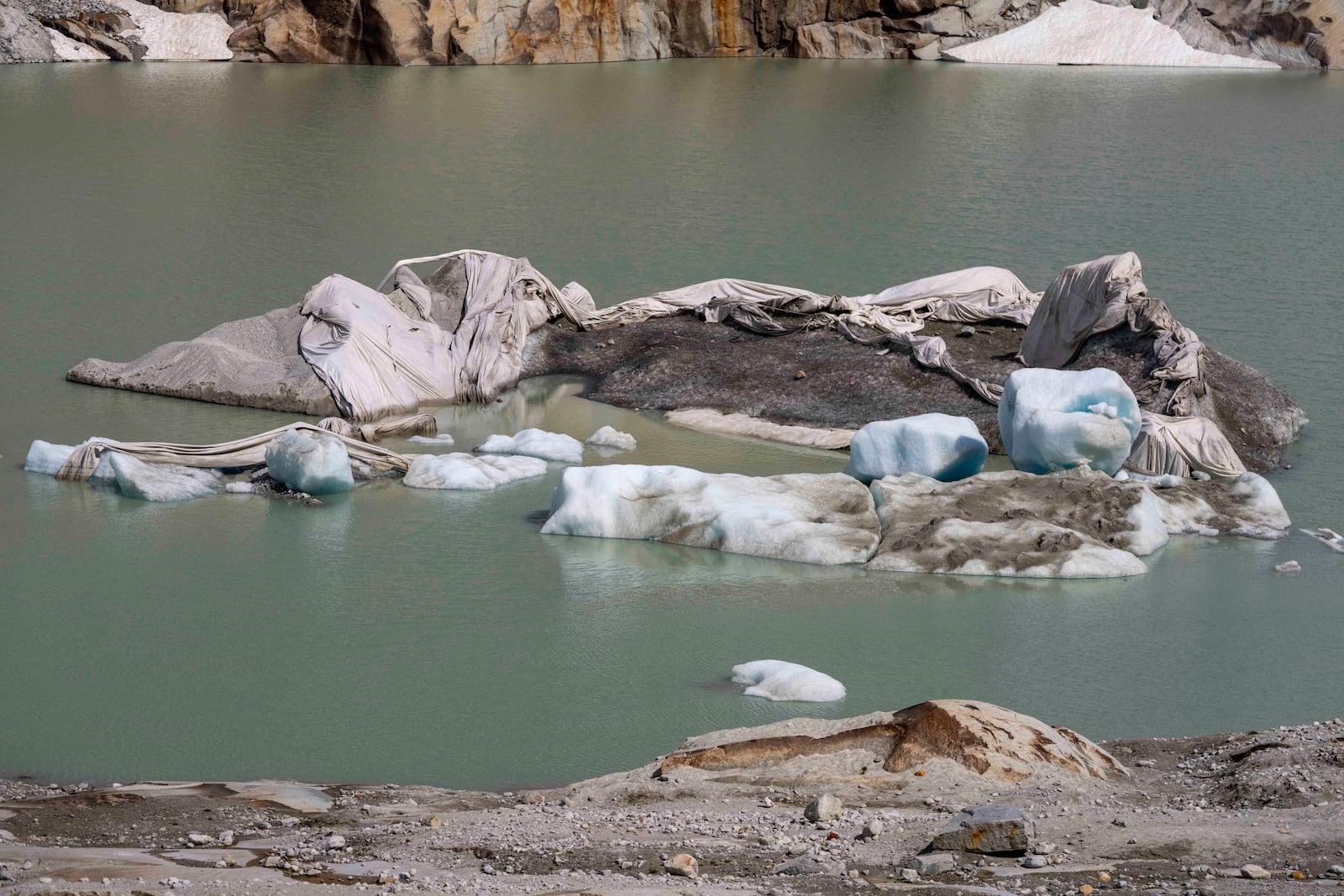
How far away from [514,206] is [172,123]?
7888mm

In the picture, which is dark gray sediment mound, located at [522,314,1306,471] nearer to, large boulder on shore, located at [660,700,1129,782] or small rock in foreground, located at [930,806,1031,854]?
large boulder on shore, located at [660,700,1129,782]

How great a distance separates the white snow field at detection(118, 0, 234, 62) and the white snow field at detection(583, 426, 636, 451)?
25023mm

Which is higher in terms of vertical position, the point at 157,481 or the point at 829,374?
the point at 829,374

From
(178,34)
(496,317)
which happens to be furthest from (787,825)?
(178,34)

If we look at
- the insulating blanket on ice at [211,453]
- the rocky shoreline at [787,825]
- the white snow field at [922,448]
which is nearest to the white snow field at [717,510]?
the white snow field at [922,448]

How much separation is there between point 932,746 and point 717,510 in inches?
117

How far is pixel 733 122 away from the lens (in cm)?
2270

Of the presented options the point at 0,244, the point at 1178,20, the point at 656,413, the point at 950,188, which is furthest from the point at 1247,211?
the point at 1178,20

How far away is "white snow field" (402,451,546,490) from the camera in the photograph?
810cm

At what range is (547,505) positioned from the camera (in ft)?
25.7

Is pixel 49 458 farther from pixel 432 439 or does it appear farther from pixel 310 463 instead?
pixel 432 439

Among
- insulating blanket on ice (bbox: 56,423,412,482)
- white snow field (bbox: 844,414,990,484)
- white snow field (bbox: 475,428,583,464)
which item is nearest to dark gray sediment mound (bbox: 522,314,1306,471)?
white snow field (bbox: 844,414,990,484)

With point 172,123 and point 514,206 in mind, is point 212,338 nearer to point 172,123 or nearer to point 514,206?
point 514,206

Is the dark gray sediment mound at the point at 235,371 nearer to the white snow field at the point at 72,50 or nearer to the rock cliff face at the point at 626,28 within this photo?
the rock cliff face at the point at 626,28
